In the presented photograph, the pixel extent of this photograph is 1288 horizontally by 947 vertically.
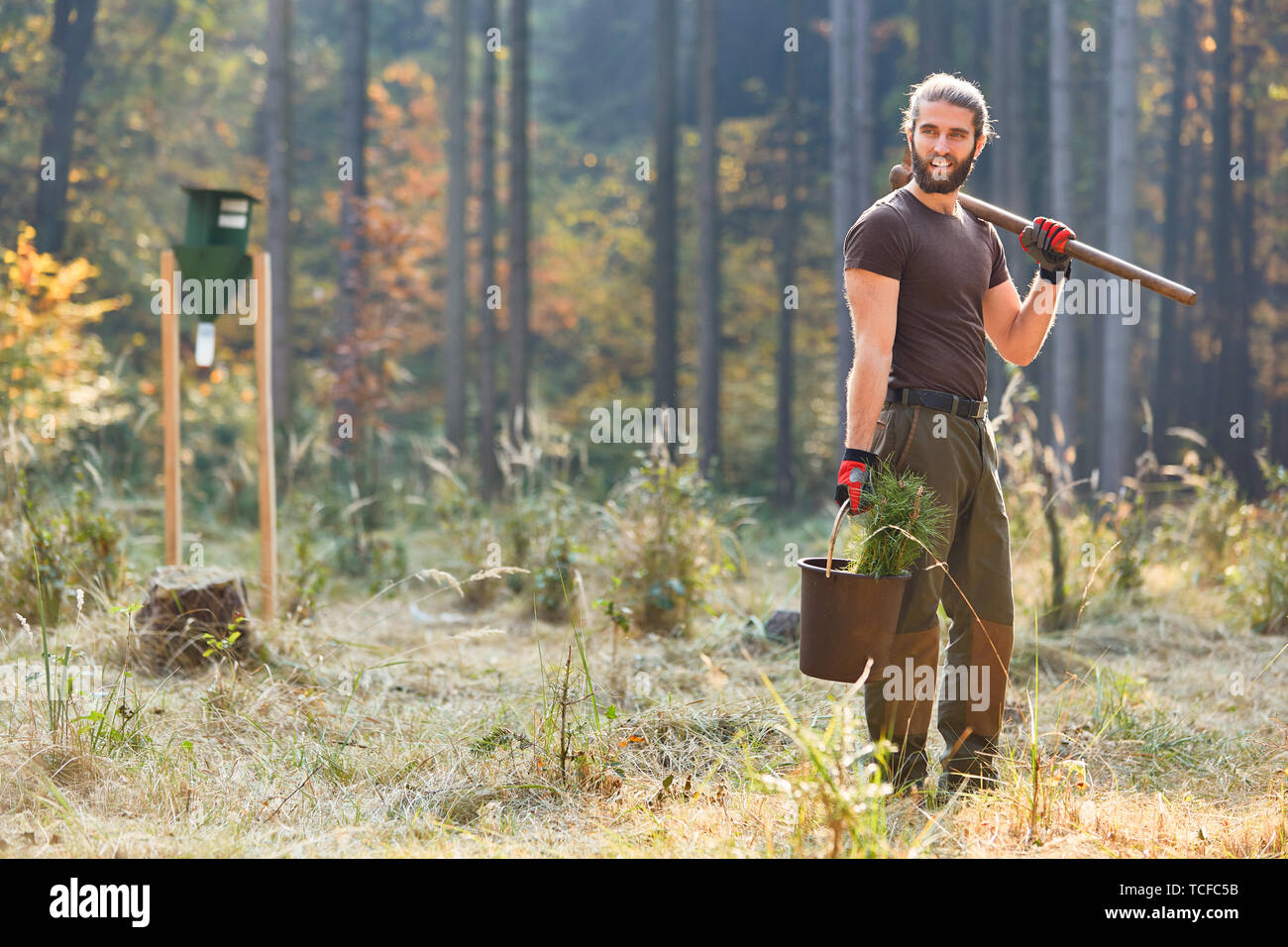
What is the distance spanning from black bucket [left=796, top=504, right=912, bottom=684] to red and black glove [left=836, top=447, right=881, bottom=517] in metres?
0.04

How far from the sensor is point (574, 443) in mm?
10844

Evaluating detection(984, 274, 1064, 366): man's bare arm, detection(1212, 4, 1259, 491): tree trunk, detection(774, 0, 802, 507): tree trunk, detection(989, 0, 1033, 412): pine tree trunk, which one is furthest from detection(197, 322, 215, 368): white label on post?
detection(1212, 4, 1259, 491): tree trunk

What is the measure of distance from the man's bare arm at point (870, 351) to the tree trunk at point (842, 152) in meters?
7.77

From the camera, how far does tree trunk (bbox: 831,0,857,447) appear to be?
11.0m

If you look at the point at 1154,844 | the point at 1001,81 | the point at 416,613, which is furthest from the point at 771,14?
the point at 1154,844

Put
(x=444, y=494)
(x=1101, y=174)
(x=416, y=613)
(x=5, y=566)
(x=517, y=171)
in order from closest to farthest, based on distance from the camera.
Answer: (x=5, y=566) → (x=416, y=613) → (x=444, y=494) → (x=517, y=171) → (x=1101, y=174)

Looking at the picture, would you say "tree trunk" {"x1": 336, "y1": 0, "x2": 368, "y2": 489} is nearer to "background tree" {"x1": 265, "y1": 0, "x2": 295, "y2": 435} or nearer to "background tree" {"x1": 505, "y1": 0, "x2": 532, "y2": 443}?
"background tree" {"x1": 265, "y1": 0, "x2": 295, "y2": 435}

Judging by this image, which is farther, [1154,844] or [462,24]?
[462,24]

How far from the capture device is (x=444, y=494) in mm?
7602

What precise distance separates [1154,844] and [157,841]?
2596 mm

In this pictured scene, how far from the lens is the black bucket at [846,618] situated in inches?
114

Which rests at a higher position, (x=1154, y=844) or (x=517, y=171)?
(x=517, y=171)

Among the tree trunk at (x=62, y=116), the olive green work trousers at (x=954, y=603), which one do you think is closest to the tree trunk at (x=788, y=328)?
the tree trunk at (x=62, y=116)
